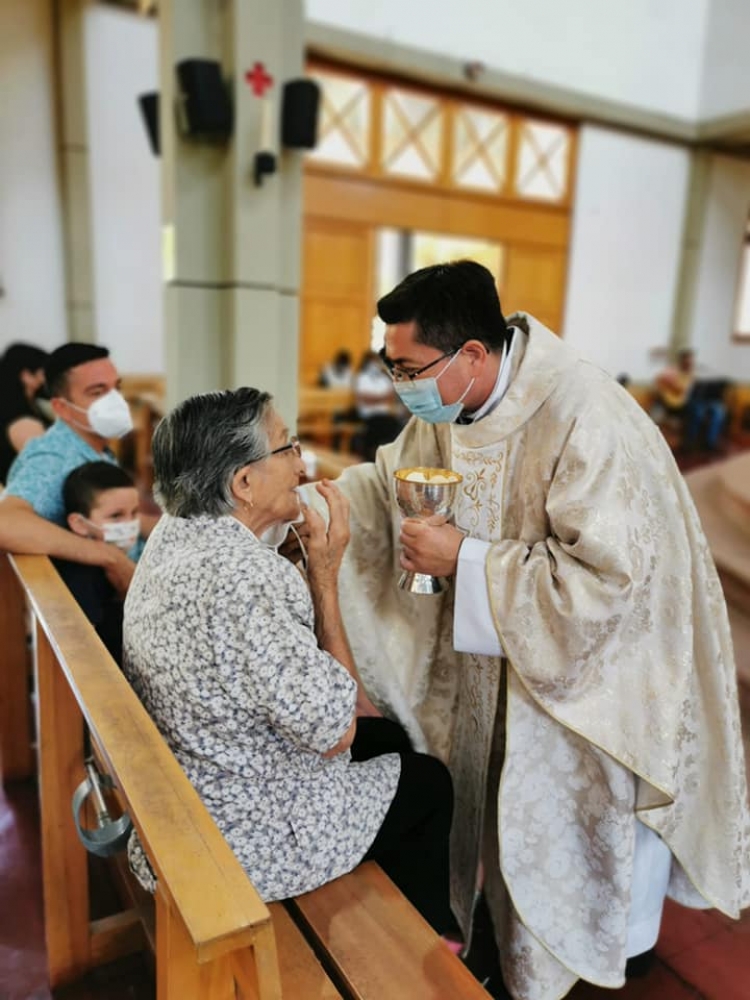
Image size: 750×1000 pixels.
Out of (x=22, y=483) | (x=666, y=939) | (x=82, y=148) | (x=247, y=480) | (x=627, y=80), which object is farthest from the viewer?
(x=627, y=80)

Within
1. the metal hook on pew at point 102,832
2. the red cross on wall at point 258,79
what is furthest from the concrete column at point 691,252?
the metal hook on pew at point 102,832

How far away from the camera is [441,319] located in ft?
5.33

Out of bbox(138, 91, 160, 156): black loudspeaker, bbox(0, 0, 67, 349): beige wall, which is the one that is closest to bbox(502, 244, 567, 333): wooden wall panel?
bbox(0, 0, 67, 349): beige wall

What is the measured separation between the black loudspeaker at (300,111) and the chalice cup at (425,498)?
3365 millimetres

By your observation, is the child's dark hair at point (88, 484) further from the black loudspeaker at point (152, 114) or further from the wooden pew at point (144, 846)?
the black loudspeaker at point (152, 114)

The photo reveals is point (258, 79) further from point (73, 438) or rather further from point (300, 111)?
point (73, 438)

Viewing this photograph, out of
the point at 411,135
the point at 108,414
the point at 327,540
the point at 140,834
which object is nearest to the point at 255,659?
the point at 140,834

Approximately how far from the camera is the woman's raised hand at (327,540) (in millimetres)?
1616

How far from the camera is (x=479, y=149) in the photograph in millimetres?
9906

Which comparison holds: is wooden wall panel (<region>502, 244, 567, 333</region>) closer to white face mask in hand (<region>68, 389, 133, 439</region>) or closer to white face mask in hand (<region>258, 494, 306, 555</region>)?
white face mask in hand (<region>68, 389, 133, 439</region>)

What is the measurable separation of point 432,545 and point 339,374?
24.3ft

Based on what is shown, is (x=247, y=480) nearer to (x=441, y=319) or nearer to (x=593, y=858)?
(x=441, y=319)

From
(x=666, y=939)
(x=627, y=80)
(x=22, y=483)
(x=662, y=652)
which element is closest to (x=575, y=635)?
(x=662, y=652)

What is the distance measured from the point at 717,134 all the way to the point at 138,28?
7.83m
